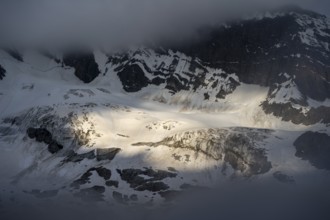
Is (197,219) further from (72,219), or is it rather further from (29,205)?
(29,205)

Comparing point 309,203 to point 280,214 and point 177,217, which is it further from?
point 177,217

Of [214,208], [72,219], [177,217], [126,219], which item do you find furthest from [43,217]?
[214,208]

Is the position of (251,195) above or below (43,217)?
above

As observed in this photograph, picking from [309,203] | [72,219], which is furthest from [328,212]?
[72,219]

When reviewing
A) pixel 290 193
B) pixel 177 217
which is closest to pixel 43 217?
pixel 177 217

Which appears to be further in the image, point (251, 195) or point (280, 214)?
point (251, 195)

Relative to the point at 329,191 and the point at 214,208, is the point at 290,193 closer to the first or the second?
the point at 329,191

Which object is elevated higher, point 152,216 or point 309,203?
point 309,203

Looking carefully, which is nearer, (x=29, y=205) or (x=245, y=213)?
(x=245, y=213)
